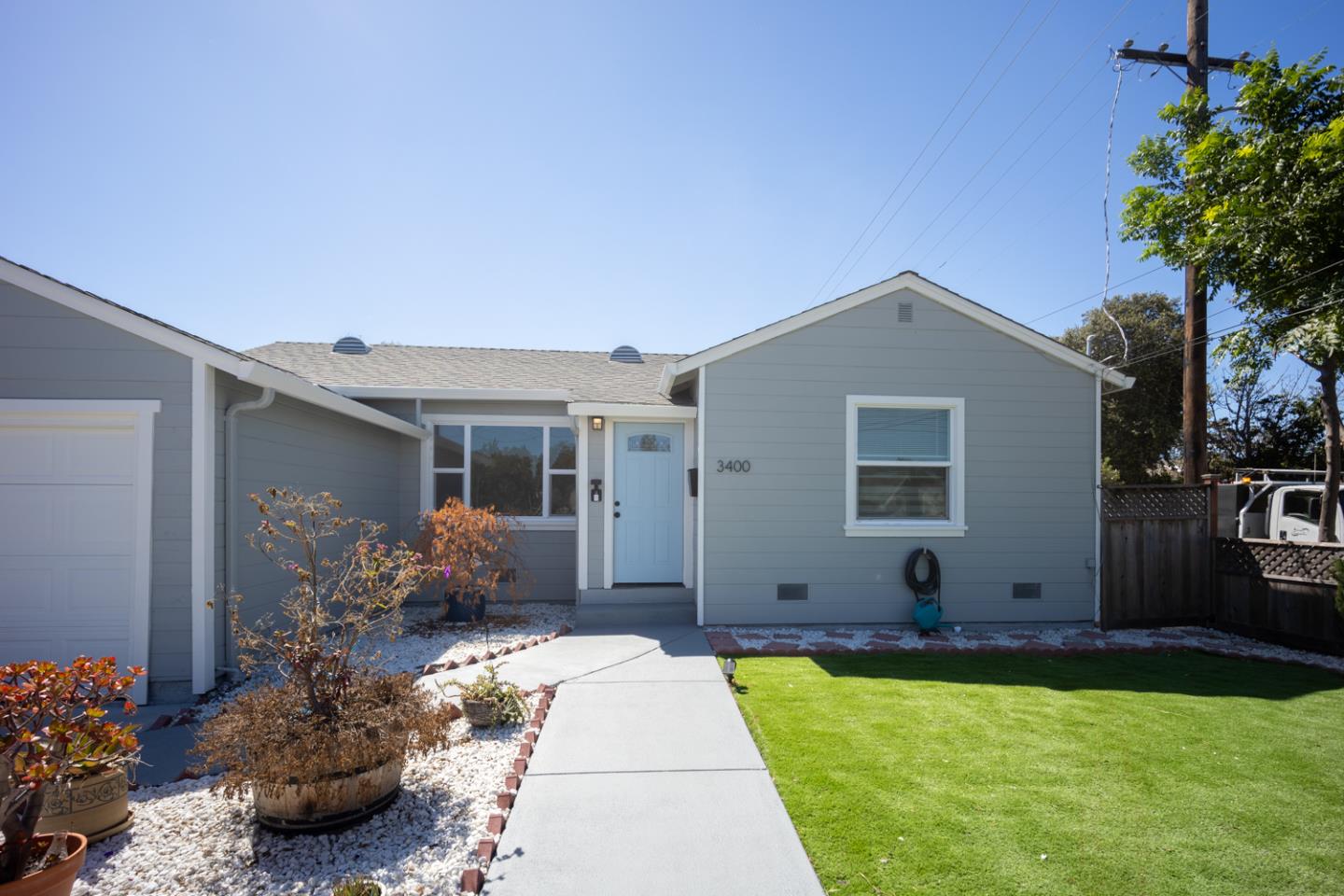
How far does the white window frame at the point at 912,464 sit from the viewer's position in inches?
298

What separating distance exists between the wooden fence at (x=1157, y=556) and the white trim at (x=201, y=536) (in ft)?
30.1

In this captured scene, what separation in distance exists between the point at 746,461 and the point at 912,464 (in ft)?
6.62

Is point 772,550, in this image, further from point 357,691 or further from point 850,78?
point 850,78

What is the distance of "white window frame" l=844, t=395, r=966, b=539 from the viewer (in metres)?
7.57

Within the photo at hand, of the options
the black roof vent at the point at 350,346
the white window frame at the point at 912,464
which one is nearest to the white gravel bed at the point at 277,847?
the white window frame at the point at 912,464

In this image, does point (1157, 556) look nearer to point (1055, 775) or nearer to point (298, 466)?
point (1055, 775)

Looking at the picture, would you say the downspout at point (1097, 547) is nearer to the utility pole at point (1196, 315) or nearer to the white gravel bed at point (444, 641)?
the utility pole at point (1196, 315)

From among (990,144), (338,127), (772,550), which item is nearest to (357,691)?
(772,550)

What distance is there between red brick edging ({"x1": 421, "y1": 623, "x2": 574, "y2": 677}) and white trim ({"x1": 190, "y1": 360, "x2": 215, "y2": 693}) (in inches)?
65.1

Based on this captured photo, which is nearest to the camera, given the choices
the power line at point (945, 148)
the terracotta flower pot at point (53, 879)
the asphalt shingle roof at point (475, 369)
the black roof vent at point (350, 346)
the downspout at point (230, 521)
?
the terracotta flower pot at point (53, 879)

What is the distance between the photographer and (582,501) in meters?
7.92

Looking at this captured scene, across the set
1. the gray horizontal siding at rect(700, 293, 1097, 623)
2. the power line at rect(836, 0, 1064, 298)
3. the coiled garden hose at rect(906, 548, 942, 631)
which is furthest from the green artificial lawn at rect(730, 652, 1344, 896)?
the power line at rect(836, 0, 1064, 298)

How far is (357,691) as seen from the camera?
3.39m

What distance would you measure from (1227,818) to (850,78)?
394 inches
